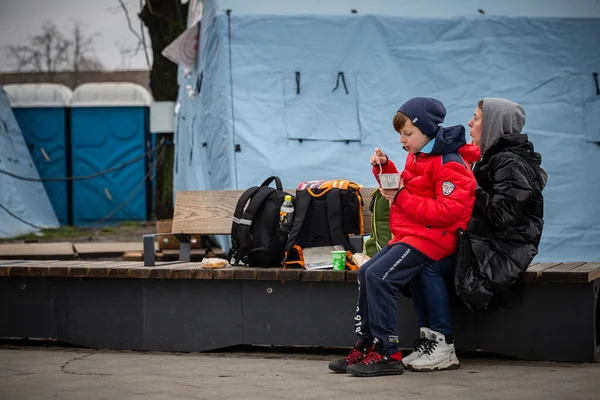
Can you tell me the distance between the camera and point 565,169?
330 inches

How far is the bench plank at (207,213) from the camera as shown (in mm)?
6023

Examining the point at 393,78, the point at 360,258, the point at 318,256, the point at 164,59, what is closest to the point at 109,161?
the point at 164,59

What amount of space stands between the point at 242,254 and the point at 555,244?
4019mm

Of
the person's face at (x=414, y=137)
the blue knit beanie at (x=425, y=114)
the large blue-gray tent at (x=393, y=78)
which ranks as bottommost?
the person's face at (x=414, y=137)

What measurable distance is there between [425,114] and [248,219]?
1288 millimetres

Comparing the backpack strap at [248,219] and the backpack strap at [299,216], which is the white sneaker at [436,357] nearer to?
the backpack strap at [299,216]

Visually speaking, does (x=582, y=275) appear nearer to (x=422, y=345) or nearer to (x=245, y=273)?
(x=422, y=345)

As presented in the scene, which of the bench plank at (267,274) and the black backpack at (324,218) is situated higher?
the black backpack at (324,218)

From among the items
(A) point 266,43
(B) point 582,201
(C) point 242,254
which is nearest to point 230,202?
(C) point 242,254

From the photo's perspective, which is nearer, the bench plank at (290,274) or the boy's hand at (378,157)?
the boy's hand at (378,157)

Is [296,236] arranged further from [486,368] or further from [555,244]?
[555,244]

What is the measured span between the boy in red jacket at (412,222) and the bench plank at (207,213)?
1757 mm

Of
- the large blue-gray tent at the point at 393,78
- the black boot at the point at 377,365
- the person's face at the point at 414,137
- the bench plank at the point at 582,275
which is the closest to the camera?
the black boot at the point at 377,365

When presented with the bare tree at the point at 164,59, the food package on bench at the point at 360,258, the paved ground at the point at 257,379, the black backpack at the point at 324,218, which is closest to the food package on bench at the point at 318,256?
the black backpack at the point at 324,218
